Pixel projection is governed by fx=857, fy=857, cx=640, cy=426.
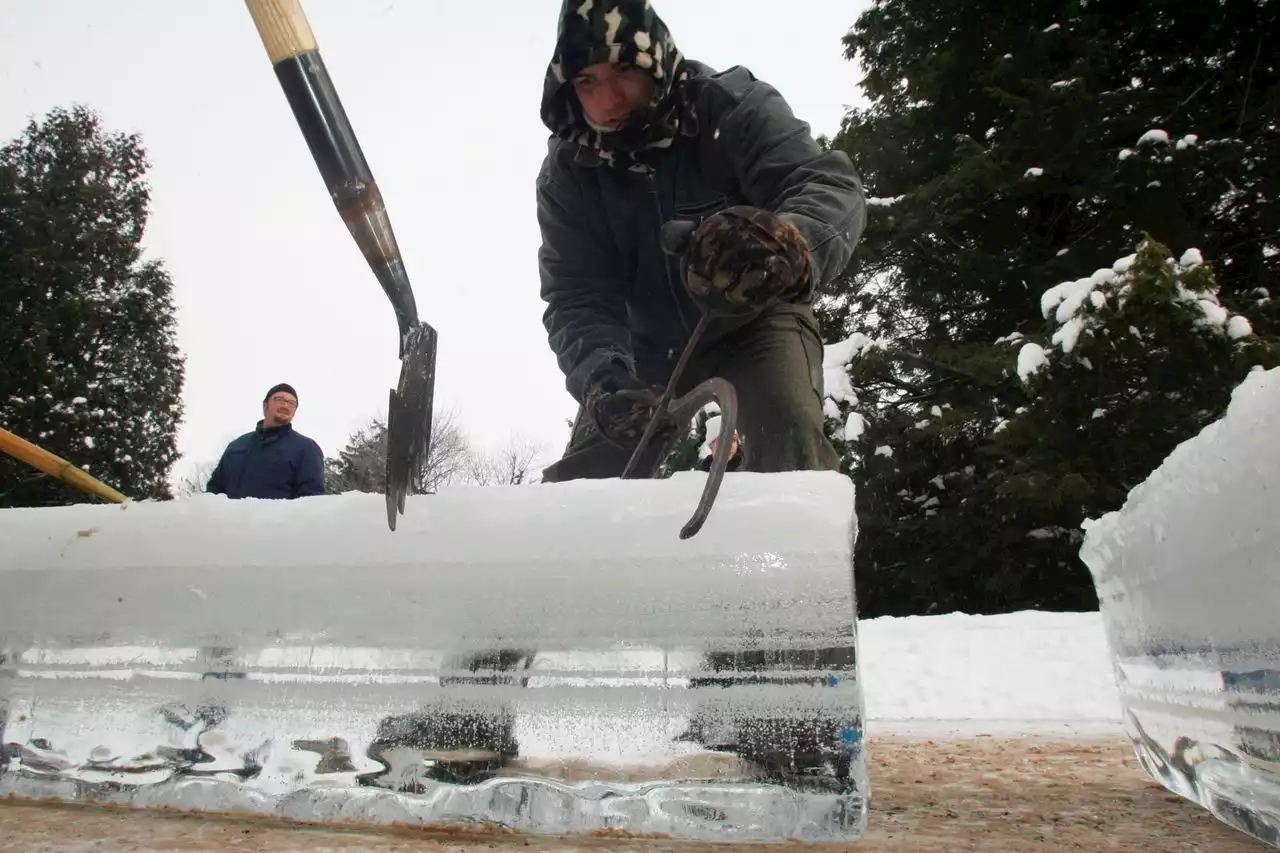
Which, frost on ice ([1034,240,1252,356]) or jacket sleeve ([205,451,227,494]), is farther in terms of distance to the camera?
frost on ice ([1034,240,1252,356])

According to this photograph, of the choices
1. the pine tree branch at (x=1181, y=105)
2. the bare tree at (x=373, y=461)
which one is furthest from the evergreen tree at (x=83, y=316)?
the pine tree branch at (x=1181, y=105)

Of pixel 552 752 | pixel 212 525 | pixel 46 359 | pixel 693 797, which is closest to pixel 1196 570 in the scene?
pixel 693 797

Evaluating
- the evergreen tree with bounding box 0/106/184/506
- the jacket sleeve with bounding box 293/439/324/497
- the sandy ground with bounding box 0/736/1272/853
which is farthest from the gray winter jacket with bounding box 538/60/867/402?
the evergreen tree with bounding box 0/106/184/506

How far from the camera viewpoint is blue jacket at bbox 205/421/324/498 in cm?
407

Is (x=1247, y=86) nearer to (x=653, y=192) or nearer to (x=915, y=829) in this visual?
(x=653, y=192)

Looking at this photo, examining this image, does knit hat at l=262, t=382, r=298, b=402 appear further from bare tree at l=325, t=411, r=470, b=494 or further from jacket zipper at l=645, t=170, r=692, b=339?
bare tree at l=325, t=411, r=470, b=494

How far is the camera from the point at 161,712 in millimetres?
1061

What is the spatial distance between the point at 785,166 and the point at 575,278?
0.61 meters

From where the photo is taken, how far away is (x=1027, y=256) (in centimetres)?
908

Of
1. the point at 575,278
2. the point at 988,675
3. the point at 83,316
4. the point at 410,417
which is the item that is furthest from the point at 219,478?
the point at 83,316

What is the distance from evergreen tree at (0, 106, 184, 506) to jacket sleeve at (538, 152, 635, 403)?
12.0 meters

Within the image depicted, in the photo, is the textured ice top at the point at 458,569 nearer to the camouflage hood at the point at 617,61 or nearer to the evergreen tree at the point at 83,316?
the camouflage hood at the point at 617,61

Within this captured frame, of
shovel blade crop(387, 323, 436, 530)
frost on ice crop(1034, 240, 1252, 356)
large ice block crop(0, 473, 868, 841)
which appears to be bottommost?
large ice block crop(0, 473, 868, 841)

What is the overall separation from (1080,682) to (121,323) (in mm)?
14930
